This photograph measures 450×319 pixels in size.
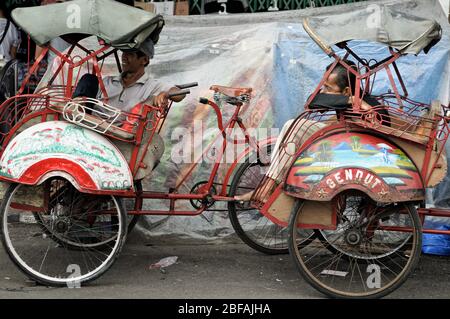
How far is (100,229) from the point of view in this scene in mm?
6016

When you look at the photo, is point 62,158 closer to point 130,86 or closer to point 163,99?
point 163,99

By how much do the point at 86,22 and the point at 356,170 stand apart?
2281 mm

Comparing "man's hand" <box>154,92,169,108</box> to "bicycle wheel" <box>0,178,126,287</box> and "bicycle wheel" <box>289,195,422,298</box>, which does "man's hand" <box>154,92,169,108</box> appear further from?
"bicycle wheel" <box>289,195,422,298</box>

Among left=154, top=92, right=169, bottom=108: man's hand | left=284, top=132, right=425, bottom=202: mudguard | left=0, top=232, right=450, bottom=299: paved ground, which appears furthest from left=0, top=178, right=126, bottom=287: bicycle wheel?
left=284, top=132, right=425, bottom=202: mudguard

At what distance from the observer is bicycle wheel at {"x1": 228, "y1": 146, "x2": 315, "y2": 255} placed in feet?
21.1

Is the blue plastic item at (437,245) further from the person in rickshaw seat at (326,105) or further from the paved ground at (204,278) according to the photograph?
the person in rickshaw seat at (326,105)

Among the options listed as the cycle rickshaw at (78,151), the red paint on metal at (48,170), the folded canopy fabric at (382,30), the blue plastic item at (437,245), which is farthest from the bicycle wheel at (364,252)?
the red paint on metal at (48,170)

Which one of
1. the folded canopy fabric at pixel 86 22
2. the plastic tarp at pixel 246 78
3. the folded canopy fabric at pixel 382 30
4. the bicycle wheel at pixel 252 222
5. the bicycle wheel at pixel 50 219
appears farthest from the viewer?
the plastic tarp at pixel 246 78

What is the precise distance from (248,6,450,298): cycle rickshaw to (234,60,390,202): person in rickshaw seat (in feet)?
0.05

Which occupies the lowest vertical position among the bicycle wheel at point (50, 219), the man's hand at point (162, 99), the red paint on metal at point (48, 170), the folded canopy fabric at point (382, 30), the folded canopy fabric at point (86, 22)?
the bicycle wheel at point (50, 219)

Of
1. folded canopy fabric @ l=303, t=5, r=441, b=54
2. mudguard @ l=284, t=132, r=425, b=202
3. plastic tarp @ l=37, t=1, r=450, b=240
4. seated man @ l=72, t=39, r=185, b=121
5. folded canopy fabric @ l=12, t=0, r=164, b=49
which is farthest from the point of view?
plastic tarp @ l=37, t=1, r=450, b=240

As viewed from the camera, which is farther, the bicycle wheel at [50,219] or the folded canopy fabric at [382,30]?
the bicycle wheel at [50,219]

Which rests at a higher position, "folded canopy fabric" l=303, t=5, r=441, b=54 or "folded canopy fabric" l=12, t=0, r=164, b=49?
"folded canopy fabric" l=303, t=5, r=441, b=54

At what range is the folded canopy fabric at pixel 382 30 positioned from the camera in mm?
5270
